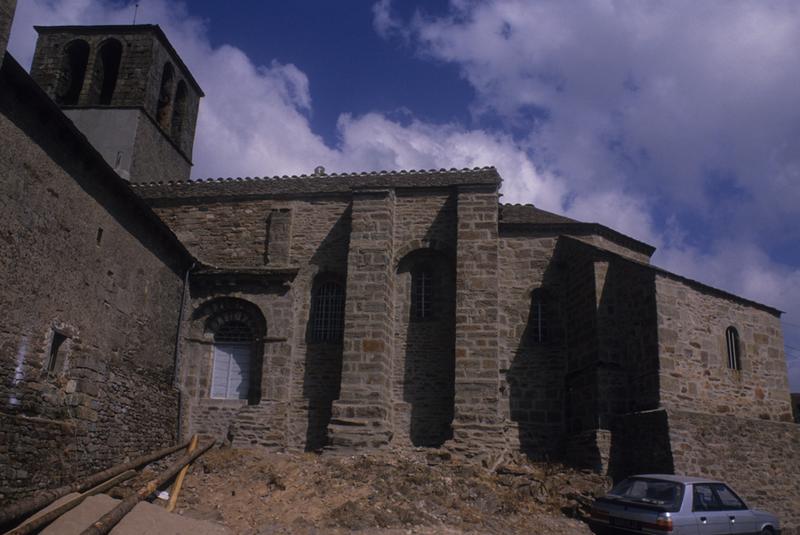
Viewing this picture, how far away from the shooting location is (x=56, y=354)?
11242 mm

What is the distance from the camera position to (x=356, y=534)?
34.6 ft

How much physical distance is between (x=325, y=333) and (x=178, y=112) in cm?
1191

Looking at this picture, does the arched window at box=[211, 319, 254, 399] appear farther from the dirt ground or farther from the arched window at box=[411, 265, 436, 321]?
the arched window at box=[411, 265, 436, 321]

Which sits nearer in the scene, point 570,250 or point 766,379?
point 766,379

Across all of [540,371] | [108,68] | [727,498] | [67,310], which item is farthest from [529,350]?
[108,68]

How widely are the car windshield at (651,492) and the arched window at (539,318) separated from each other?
6236 mm

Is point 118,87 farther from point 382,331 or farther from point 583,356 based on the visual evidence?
point 583,356

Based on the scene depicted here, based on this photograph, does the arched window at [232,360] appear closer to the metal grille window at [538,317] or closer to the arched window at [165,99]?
the metal grille window at [538,317]

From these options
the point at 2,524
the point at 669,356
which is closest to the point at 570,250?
the point at 669,356

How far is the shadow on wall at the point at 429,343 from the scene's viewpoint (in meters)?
15.9

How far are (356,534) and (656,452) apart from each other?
247 inches

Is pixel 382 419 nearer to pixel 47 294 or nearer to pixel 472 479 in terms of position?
pixel 472 479

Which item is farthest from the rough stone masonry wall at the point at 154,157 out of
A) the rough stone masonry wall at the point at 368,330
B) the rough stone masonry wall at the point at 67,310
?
the rough stone masonry wall at the point at 368,330

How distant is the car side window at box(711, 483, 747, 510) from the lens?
1034 centimetres
